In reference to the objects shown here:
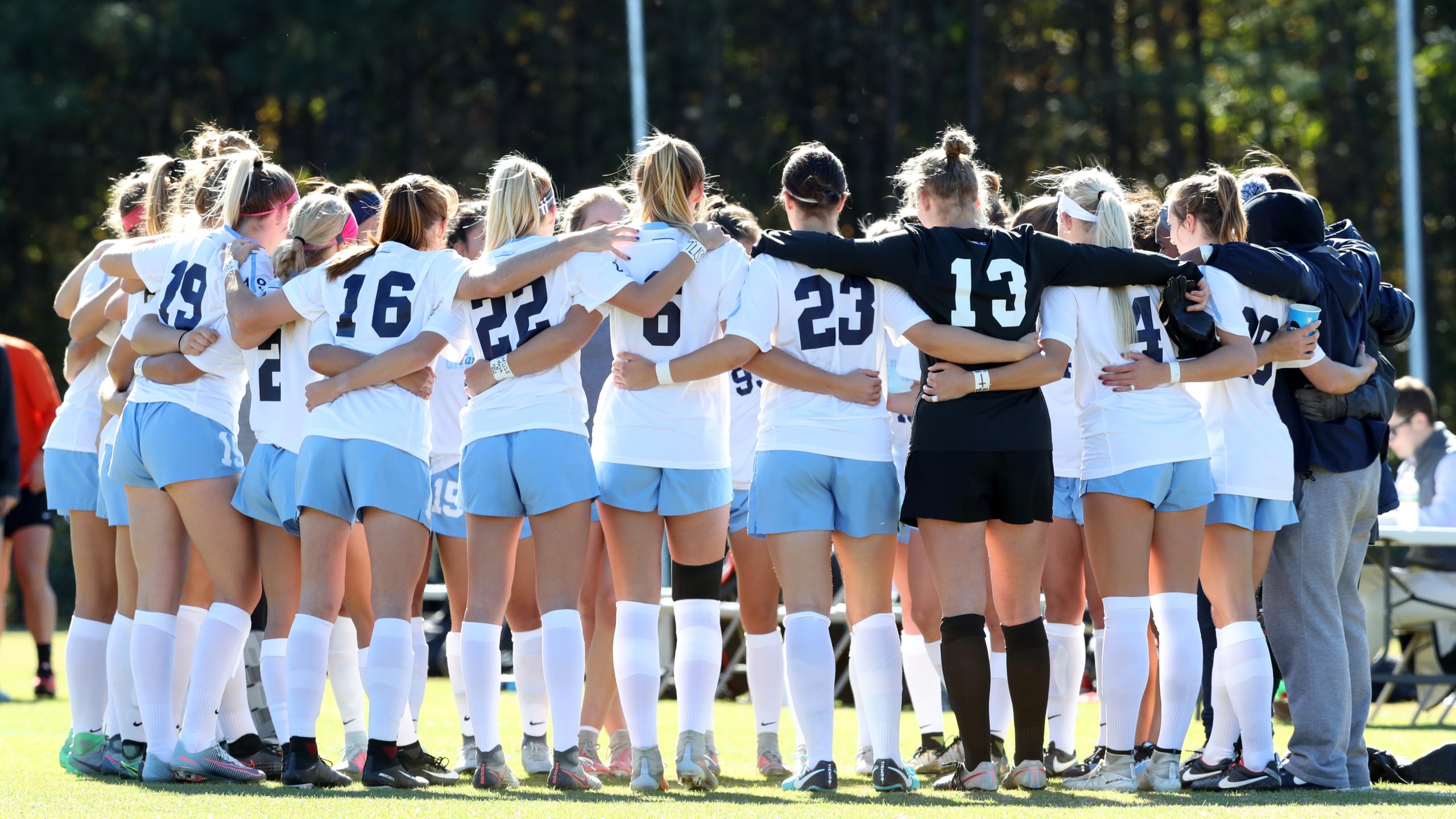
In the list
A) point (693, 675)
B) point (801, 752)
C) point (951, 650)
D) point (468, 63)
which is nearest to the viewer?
point (951, 650)

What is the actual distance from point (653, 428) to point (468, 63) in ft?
61.7

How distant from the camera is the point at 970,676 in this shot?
4.89 meters

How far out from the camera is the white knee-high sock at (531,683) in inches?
216

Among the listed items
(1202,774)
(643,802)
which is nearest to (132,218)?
(643,802)

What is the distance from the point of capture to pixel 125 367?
18.7 feet

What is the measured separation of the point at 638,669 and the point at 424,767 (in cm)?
83

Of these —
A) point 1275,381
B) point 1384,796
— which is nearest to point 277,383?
point 1275,381

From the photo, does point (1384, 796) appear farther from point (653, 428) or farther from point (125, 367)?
point (125, 367)

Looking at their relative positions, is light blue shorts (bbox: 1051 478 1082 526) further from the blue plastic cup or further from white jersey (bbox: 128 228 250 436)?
white jersey (bbox: 128 228 250 436)

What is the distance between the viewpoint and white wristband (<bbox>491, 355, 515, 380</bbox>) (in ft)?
16.9

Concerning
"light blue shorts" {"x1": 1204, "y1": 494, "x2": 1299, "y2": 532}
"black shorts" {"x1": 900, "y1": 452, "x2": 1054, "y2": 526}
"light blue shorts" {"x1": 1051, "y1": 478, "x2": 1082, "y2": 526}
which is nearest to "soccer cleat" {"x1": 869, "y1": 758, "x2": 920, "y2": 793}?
"black shorts" {"x1": 900, "y1": 452, "x2": 1054, "y2": 526}

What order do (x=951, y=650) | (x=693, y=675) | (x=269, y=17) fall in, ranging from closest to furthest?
(x=951, y=650), (x=693, y=675), (x=269, y=17)

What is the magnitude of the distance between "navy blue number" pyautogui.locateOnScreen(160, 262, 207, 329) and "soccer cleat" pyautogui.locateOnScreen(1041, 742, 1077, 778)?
323cm

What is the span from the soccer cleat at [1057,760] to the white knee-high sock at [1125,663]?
0.40 meters
